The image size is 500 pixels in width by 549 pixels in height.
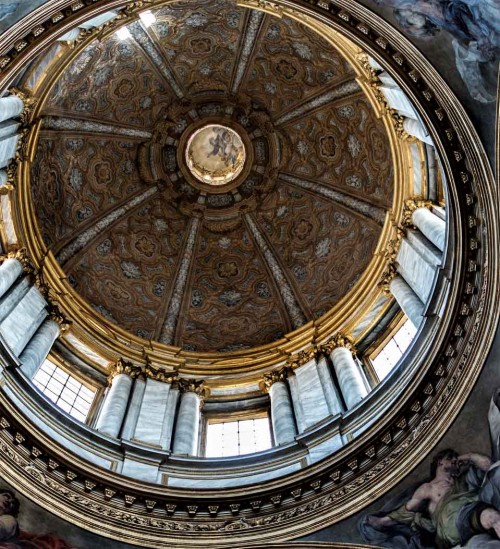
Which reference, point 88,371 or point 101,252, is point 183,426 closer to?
point 88,371

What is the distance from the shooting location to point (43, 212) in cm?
2327

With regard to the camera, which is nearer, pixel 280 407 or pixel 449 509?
pixel 449 509

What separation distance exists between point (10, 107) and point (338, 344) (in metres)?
11.0

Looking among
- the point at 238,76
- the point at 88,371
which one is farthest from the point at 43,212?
the point at 238,76

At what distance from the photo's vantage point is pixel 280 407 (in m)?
18.9

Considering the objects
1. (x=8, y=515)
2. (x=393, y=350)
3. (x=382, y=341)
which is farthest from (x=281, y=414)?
(x=8, y=515)

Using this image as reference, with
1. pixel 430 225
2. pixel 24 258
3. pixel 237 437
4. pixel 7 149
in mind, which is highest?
pixel 7 149

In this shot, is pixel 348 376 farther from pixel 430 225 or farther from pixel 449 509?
pixel 449 509

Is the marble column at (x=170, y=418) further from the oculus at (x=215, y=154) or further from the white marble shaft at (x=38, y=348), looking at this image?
the oculus at (x=215, y=154)

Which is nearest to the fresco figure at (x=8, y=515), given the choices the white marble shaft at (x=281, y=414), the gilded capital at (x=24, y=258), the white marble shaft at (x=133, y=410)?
the white marble shaft at (x=133, y=410)

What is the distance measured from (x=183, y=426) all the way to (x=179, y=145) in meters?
13.4

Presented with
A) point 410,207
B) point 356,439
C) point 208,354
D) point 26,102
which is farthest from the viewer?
point 208,354

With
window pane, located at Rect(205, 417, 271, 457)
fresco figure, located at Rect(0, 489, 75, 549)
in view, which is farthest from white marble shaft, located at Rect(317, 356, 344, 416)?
fresco figure, located at Rect(0, 489, 75, 549)

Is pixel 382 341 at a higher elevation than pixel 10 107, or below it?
below
